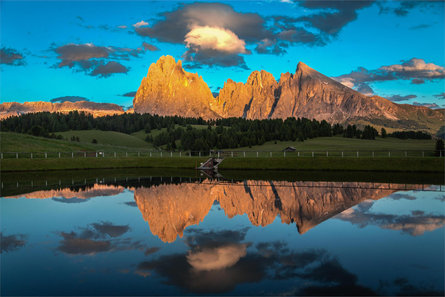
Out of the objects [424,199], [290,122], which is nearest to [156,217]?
[424,199]

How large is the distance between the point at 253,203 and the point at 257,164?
38.1 metres

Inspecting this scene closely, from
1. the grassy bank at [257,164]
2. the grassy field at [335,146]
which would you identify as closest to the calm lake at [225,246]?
the grassy bank at [257,164]

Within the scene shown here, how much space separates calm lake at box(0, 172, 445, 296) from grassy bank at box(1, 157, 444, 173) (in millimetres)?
29178

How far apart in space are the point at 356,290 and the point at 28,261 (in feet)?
40.0

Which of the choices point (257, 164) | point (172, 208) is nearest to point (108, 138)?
point (257, 164)

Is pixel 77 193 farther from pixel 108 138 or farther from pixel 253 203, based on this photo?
pixel 108 138

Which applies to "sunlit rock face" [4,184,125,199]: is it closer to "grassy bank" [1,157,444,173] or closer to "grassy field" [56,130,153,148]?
"grassy bank" [1,157,444,173]

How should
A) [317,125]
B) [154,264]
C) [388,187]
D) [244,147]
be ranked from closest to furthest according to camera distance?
[154,264] < [388,187] < [244,147] < [317,125]

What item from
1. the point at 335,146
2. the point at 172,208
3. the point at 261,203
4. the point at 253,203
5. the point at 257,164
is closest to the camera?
the point at 172,208

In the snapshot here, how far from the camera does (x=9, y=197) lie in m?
31.3

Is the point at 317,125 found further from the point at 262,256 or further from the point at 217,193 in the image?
the point at 262,256

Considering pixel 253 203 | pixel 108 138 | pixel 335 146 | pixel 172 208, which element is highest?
pixel 108 138

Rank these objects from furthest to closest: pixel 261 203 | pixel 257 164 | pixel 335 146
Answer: pixel 335 146, pixel 257 164, pixel 261 203

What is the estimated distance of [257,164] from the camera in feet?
212
